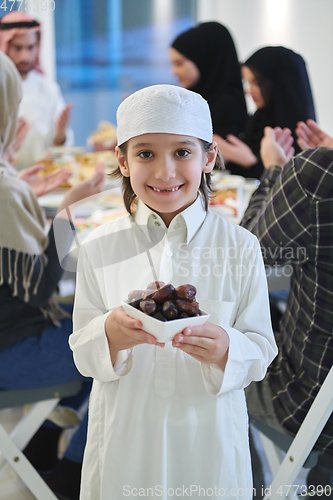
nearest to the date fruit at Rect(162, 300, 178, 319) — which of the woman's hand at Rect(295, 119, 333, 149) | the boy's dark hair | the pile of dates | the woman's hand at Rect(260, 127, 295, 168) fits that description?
the pile of dates

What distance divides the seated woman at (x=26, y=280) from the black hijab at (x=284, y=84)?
0.70 metres

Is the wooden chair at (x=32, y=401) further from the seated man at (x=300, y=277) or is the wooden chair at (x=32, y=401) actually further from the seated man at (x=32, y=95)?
the seated man at (x=32, y=95)

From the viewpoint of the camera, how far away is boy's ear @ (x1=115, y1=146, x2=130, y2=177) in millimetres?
649

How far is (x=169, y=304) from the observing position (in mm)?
507

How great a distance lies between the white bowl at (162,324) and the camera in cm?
50

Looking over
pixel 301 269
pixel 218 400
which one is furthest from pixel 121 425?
pixel 301 269

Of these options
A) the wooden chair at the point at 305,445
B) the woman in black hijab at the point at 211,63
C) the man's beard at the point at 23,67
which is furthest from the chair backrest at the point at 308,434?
the man's beard at the point at 23,67

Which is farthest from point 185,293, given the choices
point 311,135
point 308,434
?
point 311,135

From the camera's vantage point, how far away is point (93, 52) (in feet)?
17.7

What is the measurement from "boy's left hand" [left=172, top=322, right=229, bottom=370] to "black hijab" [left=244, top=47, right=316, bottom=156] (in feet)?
3.40

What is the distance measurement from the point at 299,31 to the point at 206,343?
2.61 meters

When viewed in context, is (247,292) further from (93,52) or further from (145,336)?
(93,52)

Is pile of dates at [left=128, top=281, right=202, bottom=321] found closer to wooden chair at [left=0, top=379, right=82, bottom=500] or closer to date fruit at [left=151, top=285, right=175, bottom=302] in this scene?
date fruit at [left=151, top=285, right=175, bottom=302]

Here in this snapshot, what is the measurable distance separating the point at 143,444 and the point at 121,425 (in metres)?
0.04
